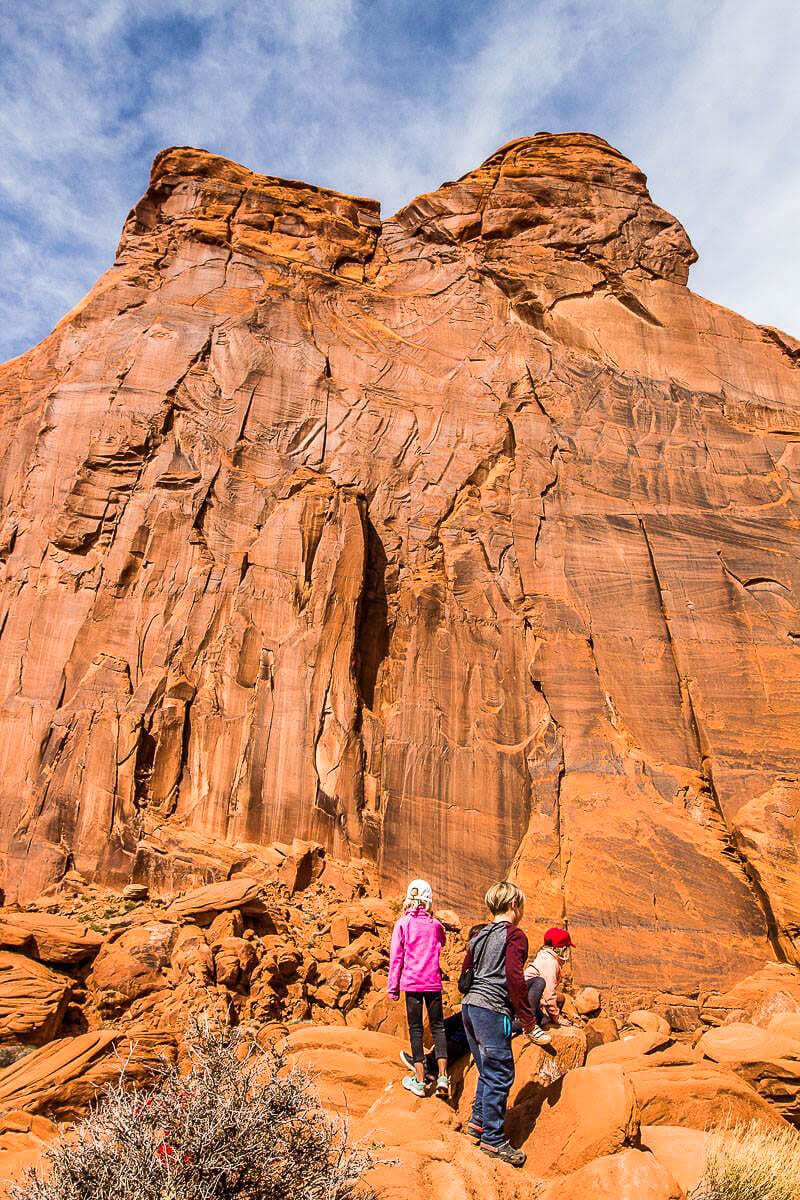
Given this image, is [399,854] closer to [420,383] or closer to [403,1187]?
[403,1187]

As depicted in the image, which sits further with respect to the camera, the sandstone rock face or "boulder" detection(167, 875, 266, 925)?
the sandstone rock face

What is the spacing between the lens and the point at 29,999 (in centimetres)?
970

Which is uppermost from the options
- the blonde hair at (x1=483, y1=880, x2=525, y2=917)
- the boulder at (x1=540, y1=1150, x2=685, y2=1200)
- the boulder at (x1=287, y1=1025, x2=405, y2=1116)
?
the blonde hair at (x1=483, y1=880, x2=525, y2=917)

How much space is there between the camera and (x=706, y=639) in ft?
54.3

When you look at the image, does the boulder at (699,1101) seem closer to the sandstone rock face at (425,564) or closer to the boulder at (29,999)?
the sandstone rock face at (425,564)

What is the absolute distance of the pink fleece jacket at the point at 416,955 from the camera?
7250 millimetres

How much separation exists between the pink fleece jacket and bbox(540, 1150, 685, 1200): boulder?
2.27 meters

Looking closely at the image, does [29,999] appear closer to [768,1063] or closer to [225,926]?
[225,926]

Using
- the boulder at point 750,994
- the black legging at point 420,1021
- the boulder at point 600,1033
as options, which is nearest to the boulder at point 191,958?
the black legging at point 420,1021

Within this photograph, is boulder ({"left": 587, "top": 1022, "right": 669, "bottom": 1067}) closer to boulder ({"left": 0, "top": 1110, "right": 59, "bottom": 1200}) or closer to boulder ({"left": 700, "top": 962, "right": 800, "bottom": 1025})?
boulder ({"left": 700, "top": 962, "right": 800, "bottom": 1025})

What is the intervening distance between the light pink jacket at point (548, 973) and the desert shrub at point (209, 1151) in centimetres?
259

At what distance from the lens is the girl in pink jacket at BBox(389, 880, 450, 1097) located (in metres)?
7.23

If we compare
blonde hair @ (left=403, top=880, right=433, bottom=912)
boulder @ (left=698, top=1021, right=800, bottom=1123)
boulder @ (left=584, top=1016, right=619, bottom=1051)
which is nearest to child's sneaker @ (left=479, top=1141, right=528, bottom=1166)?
blonde hair @ (left=403, top=880, right=433, bottom=912)

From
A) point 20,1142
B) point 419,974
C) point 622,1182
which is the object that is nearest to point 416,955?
point 419,974
